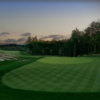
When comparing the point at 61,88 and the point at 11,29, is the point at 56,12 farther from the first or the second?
the point at 61,88

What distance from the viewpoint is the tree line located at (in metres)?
23.5

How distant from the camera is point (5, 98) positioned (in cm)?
313

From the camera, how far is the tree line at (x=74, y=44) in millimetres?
23508

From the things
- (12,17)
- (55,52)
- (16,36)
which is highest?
(12,17)

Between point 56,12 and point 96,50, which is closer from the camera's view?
point 56,12

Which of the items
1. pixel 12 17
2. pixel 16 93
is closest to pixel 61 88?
pixel 16 93

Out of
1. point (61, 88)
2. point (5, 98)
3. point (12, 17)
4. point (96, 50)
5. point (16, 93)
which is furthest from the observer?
point (96, 50)

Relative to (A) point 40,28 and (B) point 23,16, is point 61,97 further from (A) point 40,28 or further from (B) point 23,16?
(A) point 40,28

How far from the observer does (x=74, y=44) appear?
24.0 metres

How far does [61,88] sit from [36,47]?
22.4 meters

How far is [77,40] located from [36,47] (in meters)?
6.53

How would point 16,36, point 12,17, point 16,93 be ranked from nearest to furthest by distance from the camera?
point 16,93 → point 12,17 → point 16,36

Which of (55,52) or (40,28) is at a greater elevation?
(40,28)

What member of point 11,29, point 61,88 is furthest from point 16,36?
point 61,88
